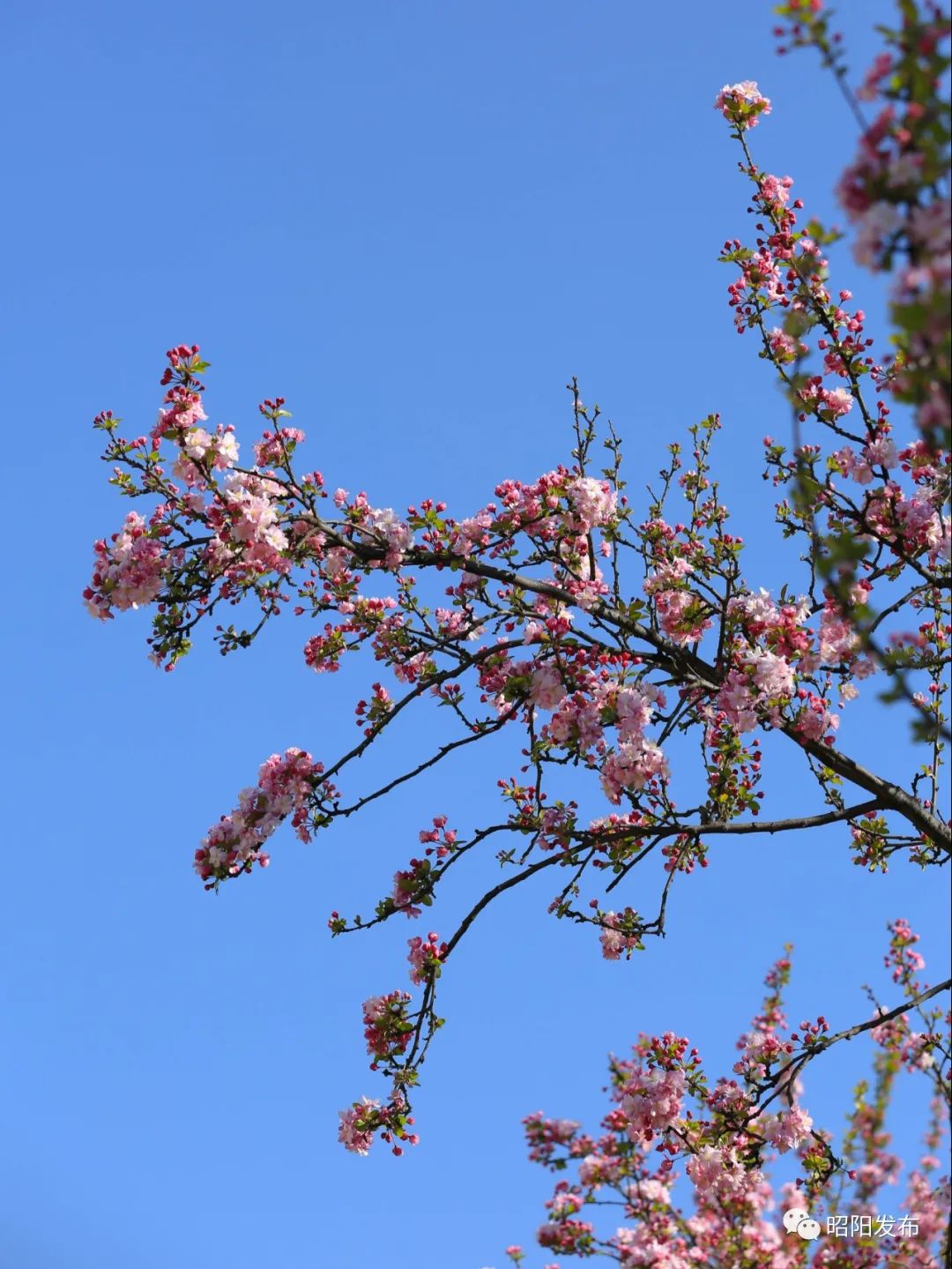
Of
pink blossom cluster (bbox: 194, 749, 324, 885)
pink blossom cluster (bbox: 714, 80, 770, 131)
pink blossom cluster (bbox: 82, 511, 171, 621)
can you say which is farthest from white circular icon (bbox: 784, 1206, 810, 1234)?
pink blossom cluster (bbox: 714, 80, 770, 131)

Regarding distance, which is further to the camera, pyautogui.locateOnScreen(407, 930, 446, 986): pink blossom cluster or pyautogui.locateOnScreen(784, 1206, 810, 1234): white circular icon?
pyautogui.locateOnScreen(784, 1206, 810, 1234): white circular icon

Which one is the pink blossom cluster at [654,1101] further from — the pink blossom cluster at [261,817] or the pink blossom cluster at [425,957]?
the pink blossom cluster at [261,817]

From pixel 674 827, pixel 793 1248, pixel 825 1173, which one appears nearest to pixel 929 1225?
pixel 793 1248

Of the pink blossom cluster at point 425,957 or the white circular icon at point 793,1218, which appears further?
the white circular icon at point 793,1218

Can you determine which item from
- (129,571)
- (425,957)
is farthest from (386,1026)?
(129,571)

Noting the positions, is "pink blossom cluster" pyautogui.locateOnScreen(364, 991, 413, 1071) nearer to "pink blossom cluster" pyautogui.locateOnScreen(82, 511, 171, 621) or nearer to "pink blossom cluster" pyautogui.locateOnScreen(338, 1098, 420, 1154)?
"pink blossom cluster" pyautogui.locateOnScreen(338, 1098, 420, 1154)

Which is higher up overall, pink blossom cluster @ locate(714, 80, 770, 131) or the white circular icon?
pink blossom cluster @ locate(714, 80, 770, 131)

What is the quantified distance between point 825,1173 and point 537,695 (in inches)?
123

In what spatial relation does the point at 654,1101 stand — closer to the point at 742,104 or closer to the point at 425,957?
the point at 425,957

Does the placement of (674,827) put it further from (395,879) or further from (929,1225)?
(929,1225)

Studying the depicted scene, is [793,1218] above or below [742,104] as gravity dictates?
below

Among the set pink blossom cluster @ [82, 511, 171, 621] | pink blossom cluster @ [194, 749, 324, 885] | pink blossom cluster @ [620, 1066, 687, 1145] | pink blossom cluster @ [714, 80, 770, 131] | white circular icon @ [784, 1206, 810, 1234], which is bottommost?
white circular icon @ [784, 1206, 810, 1234]

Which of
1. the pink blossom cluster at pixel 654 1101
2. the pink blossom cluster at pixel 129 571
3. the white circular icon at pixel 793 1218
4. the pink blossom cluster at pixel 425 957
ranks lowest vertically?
the white circular icon at pixel 793 1218

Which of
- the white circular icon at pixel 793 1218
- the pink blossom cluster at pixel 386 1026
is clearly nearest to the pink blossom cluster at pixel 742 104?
the pink blossom cluster at pixel 386 1026
